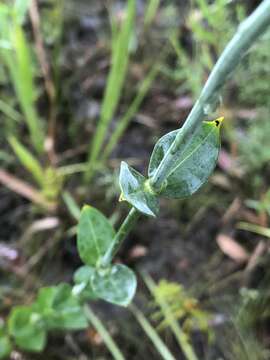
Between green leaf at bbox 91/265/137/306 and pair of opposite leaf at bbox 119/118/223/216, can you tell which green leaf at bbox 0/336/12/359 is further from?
pair of opposite leaf at bbox 119/118/223/216

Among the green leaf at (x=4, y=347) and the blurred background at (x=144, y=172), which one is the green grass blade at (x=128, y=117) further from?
the green leaf at (x=4, y=347)

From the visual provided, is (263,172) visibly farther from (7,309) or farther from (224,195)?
(7,309)

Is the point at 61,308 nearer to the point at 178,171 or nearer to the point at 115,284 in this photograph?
the point at 115,284

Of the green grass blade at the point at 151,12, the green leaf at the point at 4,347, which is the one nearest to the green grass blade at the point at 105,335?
the green leaf at the point at 4,347

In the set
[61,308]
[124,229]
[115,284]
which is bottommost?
[61,308]

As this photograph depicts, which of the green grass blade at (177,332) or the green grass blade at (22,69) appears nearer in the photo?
the green grass blade at (177,332)

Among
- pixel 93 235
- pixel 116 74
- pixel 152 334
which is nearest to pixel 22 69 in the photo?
pixel 116 74

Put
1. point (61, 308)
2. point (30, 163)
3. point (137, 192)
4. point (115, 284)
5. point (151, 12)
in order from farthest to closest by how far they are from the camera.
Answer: point (151, 12) < point (30, 163) < point (61, 308) < point (115, 284) < point (137, 192)

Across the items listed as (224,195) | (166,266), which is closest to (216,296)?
(166,266)
